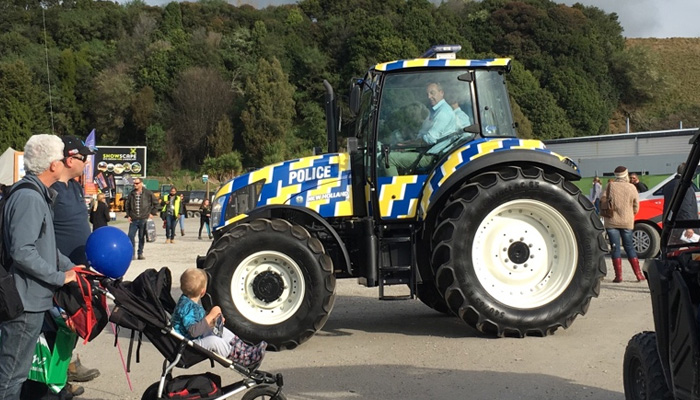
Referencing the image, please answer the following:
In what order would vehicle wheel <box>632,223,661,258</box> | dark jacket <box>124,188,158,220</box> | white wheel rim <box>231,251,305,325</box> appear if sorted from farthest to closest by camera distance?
1. dark jacket <box>124,188,158,220</box>
2. vehicle wheel <box>632,223,661,258</box>
3. white wheel rim <box>231,251,305,325</box>

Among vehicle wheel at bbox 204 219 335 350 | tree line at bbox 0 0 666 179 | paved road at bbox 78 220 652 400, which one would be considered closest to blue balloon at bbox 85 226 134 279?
paved road at bbox 78 220 652 400

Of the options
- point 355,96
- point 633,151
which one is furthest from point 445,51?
point 633,151

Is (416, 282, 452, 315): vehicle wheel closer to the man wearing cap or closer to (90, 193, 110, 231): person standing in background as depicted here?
the man wearing cap

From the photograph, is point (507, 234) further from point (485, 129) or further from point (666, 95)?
point (666, 95)

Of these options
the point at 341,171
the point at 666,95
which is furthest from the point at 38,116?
the point at 341,171

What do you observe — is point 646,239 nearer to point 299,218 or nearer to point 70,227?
point 299,218

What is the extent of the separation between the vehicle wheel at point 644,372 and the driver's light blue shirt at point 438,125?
12.9 feet

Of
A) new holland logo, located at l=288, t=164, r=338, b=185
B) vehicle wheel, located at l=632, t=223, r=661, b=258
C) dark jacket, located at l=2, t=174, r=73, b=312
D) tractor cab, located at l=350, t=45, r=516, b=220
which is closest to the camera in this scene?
dark jacket, located at l=2, t=174, r=73, b=312

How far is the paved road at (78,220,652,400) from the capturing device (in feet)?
21.9

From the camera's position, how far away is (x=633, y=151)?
126 feet

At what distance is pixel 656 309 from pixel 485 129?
440cm

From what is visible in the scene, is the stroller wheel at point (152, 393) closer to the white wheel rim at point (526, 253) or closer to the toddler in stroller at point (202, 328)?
the toddler in stroller at point (202, 328)

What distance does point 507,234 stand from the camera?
888 cm

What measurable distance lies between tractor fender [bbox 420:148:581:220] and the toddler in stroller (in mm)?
3418
